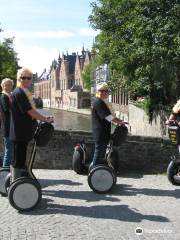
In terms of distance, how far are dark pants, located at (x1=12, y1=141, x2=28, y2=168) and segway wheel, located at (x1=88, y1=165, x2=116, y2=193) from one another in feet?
4.45

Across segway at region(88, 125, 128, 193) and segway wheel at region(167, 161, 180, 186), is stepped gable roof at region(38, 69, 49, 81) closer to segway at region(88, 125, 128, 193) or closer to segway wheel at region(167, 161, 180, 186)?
segway wheel at region(167, 161, 180, 186)

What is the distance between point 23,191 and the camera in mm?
6625

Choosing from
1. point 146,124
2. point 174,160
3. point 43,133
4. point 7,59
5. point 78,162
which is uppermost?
point 7,59

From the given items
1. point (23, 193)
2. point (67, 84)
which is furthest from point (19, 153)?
point (67, 84)

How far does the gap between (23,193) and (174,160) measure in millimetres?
3022

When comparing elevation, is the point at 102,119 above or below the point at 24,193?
above

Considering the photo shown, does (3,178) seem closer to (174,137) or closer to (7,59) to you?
(174,137)

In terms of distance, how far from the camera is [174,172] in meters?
8.51

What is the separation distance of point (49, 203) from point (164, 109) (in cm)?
2018

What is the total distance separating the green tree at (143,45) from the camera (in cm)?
2233

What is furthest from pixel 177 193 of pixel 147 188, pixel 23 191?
pixel 23 191

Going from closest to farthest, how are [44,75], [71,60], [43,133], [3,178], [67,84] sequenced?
[43,133] → [3,178] → [67,84] → [71,60] → [44,75]

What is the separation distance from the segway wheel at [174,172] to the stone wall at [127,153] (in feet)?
6.69

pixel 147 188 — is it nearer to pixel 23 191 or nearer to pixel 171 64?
pixel 23 191
